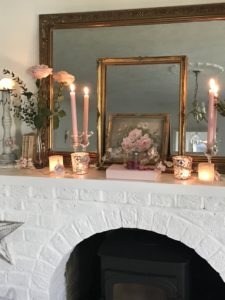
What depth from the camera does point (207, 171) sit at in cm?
173

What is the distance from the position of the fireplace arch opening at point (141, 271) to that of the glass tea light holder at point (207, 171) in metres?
0.45

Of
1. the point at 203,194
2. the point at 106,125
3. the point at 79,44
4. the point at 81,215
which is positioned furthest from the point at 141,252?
the point at 79,44

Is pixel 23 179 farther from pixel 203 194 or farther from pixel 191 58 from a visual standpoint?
pixel 191 58

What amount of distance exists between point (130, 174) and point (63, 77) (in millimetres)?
635

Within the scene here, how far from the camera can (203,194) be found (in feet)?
5.51

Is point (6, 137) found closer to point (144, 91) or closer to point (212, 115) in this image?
point (144, 91)

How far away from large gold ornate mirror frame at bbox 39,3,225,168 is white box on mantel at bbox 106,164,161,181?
0.24 metres

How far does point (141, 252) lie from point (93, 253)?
0.55 metres

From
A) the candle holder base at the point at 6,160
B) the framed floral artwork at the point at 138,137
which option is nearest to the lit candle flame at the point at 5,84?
the candle holder base at the point at 6,160

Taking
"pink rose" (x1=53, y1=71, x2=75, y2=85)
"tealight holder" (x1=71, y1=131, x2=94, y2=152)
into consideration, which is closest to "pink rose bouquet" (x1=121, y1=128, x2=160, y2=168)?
"tealight holder" (x1=71, y1=131, x2=94, y2=152)

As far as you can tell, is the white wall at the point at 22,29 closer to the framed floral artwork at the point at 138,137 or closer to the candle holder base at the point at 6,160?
the candle holder base at the point at 6,160

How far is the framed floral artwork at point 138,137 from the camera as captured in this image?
73.3 inches

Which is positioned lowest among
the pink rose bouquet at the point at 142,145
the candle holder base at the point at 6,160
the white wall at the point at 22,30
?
the candle holder base at the point at 6,160

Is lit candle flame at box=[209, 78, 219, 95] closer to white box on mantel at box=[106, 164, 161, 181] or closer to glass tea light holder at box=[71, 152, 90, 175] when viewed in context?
white box on mantel at box=[106, 164, 161, 181]
